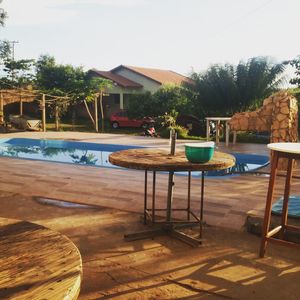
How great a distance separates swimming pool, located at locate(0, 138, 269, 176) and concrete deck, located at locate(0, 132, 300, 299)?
4280 millimetres

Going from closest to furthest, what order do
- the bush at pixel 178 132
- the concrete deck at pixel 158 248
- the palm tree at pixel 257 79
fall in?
the concrete deck at pixel 158 248
the bush at pixel 178 132
the palm tree at pixel 257 79

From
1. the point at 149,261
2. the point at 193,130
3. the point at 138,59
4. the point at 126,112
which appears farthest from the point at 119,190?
the point at 138,59

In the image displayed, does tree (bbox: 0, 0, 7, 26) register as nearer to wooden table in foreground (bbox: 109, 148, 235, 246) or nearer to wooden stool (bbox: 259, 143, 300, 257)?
wooden table in foreground (bbox: 109, 148, 235, 246)

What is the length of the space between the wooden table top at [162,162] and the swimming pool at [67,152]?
20.2 feet

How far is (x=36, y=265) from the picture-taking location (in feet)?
4.04

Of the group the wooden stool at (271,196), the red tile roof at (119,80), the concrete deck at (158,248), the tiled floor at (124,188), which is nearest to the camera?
the concrete deck at (158,248)

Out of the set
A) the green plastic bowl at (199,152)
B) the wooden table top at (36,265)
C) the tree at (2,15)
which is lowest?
the wooden table top at (36,265)

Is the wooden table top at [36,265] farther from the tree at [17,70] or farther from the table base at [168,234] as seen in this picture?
the tree at [17,70]

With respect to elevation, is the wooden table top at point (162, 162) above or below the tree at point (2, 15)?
below

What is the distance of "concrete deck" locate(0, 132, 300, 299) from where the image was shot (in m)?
2.59

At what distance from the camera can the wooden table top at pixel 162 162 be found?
302 cm

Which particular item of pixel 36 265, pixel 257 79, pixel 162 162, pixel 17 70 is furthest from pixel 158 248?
pixel 17 70

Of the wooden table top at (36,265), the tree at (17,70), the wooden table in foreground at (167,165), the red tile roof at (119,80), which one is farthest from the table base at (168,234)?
the tree at (17,70)

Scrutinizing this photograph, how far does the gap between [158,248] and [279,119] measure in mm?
5770
